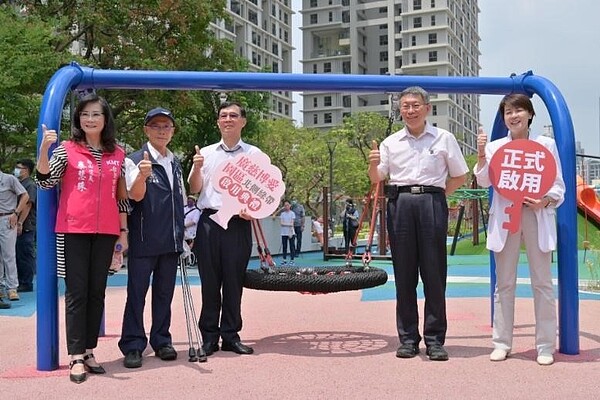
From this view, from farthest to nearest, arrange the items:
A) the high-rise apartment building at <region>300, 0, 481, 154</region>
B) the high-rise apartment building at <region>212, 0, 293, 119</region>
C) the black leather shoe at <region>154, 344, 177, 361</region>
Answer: the high-rise apartment building at <region>300, 0, 481, 154</region> → the high-rise apartment building at <region>212, 0, 293, 119</region> → the black leather shoe at <region>154, 344, 177, 361</region>

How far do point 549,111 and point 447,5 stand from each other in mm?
77383

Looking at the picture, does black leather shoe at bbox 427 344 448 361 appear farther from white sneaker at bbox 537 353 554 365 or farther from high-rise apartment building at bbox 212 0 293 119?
high-rise apartment building at bbox 212 0 293 119

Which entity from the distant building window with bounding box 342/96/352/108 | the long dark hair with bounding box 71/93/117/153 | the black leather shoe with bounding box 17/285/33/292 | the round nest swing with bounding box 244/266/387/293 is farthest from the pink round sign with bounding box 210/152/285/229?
the distant building window with bounding box 342/96/352/108

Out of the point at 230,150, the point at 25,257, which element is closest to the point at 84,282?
the point at 230,150

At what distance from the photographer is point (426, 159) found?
4.40m

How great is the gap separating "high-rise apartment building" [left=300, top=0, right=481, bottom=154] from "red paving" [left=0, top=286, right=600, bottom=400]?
7150cm

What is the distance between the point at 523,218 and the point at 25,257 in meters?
7.35

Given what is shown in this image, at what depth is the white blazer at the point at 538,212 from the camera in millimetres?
4301

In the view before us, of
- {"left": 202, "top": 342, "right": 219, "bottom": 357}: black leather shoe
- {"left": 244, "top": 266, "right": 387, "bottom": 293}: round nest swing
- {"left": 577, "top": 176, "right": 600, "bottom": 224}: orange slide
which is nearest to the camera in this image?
{"left": 244, "top": 266, "right": 387, "bottom": 293}: round nest swing

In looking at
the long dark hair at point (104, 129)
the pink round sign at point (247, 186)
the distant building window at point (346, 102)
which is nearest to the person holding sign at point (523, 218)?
the pink round sign at point (247, 186)

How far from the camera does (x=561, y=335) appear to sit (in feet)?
14.6

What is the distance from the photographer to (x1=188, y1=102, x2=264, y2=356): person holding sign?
14.9 feet

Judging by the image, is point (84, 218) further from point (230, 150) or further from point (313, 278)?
point (313, 278)

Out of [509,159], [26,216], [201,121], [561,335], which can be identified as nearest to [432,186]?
[509,159]
